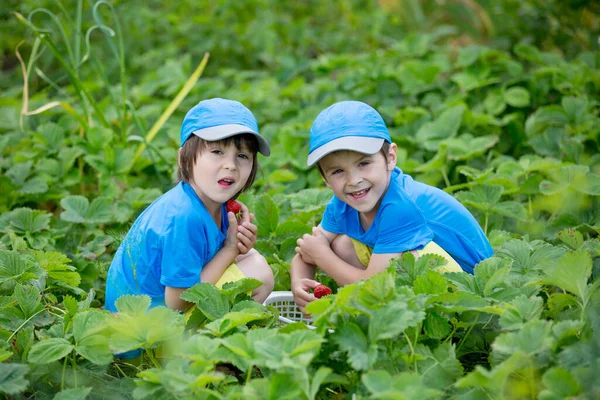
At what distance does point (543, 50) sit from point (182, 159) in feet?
11.4

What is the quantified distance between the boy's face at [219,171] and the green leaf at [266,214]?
0.37 metres

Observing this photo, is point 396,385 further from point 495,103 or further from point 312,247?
point 495,103

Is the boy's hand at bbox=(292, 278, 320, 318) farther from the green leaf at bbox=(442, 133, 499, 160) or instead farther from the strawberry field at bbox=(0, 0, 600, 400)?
the green leaf at bbox=(442, 133, 499, 160)

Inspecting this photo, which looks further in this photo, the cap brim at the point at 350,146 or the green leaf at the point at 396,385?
the cap brim at the point at 350,146

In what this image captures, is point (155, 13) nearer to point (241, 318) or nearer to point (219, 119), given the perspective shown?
point (219, 119)

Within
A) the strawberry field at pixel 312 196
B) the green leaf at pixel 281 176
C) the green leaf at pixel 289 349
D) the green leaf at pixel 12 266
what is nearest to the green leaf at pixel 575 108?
the strawberry field at pixel 312 196

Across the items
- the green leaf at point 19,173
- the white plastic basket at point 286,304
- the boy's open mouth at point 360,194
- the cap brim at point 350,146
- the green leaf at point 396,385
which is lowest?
the white plastic basket at point 286,304

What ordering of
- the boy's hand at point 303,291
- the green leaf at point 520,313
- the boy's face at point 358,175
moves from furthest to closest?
Answer: the boy's hand at point 303,291
the boy's face at point 358,175
the green leaf at point 520,313

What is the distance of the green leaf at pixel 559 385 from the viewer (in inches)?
61.3

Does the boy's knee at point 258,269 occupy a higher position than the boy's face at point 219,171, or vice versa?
the boy's face at point 219,171

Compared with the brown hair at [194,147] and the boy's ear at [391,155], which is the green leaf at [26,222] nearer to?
the brown hair at [194,147]

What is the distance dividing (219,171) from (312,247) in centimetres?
42

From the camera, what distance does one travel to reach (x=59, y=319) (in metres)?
2.15

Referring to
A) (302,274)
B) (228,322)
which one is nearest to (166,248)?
(228,322)
